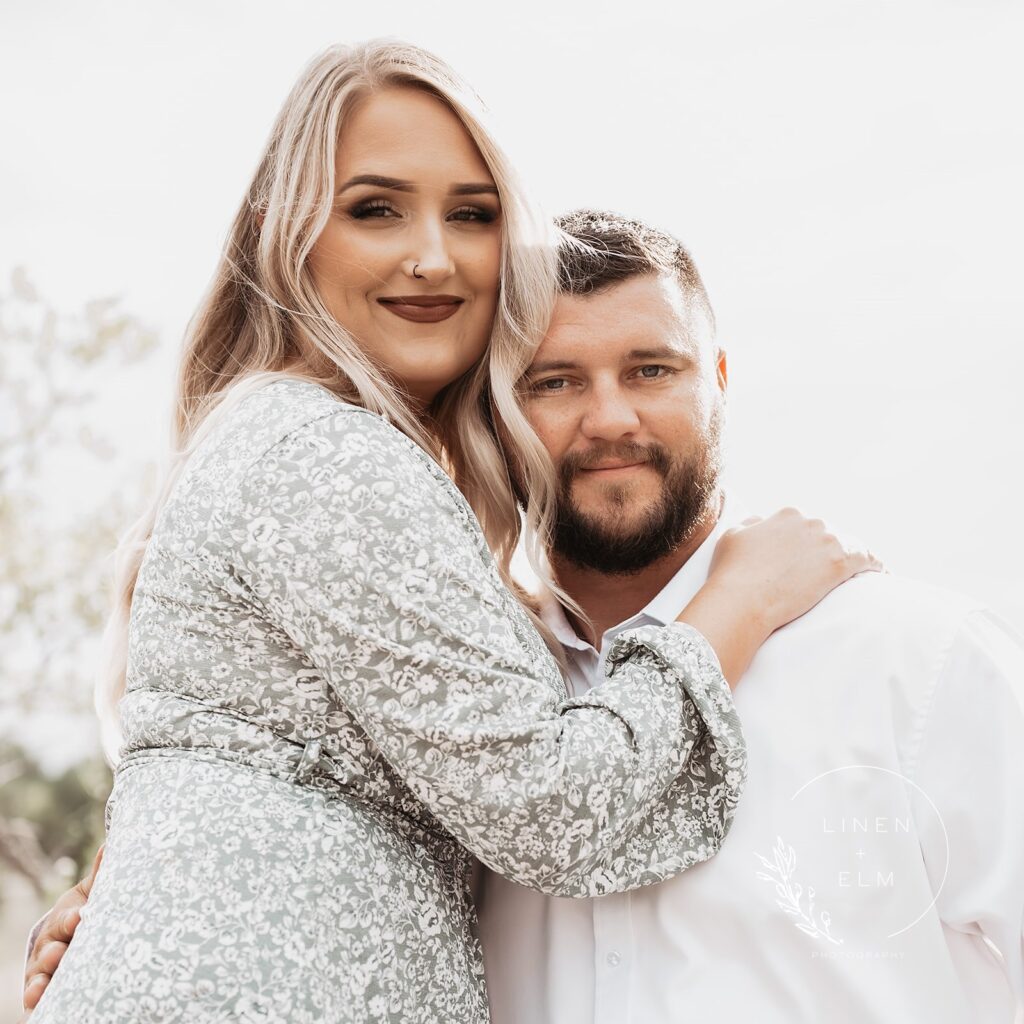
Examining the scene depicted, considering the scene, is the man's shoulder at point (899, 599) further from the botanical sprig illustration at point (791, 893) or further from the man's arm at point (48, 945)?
the man's arm at point (48, 945)

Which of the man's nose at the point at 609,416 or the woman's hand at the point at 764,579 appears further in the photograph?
the man's nose at the point at 609,416

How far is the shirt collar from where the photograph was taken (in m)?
2.49

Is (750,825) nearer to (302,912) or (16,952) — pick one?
(302,912)

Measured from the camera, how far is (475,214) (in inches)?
98.4

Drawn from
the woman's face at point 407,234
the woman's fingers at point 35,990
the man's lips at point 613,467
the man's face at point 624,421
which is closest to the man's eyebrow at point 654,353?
the man's face at point 624,421

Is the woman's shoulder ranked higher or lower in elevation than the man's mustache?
higher

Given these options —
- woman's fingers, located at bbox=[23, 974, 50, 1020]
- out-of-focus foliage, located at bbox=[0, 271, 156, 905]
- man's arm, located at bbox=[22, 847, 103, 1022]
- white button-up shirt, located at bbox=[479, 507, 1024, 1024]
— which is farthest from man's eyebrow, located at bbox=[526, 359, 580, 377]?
out-of-focus foliage, located at bbox=[0, 271, 156, 905]

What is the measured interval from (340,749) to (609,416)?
103 cm

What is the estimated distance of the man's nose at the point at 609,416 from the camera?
2551 mm

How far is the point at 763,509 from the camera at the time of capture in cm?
276

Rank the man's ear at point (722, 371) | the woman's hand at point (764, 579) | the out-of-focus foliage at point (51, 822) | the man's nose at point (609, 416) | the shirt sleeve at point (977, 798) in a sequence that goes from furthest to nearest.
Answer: the out-of-focus foliage at point (51, 822) < the man's ear at point (722, 371) < the man's nose at point (609, 416) < the woman's hand at point (764, 579) < the shirt sleeve at point (977, 798)

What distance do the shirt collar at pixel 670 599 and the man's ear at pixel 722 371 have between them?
33 centimetres

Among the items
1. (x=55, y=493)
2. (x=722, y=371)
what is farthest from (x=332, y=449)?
(x=55, y=493)

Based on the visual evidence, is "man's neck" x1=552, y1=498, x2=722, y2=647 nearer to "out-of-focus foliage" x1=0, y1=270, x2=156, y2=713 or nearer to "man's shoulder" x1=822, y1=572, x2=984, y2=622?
"man's shoulder" x1=822, y1=572, x2=984, y2=622
